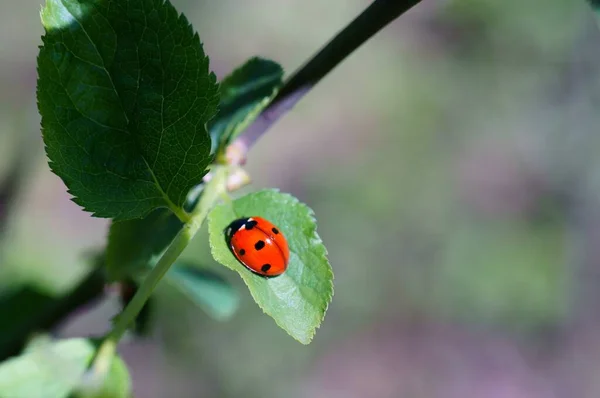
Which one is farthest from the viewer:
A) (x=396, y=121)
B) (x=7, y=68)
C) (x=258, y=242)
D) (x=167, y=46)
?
(x=396, y=121)

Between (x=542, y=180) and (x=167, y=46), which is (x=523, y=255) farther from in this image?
(x=167, y=46)

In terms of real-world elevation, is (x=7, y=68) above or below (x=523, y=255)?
below

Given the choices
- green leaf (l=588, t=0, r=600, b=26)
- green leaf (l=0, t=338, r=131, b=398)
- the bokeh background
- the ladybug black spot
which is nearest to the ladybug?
the ladybug black spot

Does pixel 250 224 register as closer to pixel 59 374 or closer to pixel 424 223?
pixel 59 374

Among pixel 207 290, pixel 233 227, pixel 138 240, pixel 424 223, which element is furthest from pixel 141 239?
pixel 424 223

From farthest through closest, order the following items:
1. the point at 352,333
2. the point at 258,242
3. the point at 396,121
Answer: the point at 396,121
the point at 352,333
the point at 258,242

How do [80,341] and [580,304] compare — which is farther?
[580,304]

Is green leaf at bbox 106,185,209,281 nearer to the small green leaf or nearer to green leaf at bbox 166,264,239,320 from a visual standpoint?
the small green leaf

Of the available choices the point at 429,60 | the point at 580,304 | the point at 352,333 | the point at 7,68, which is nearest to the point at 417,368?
the point at 352,333
